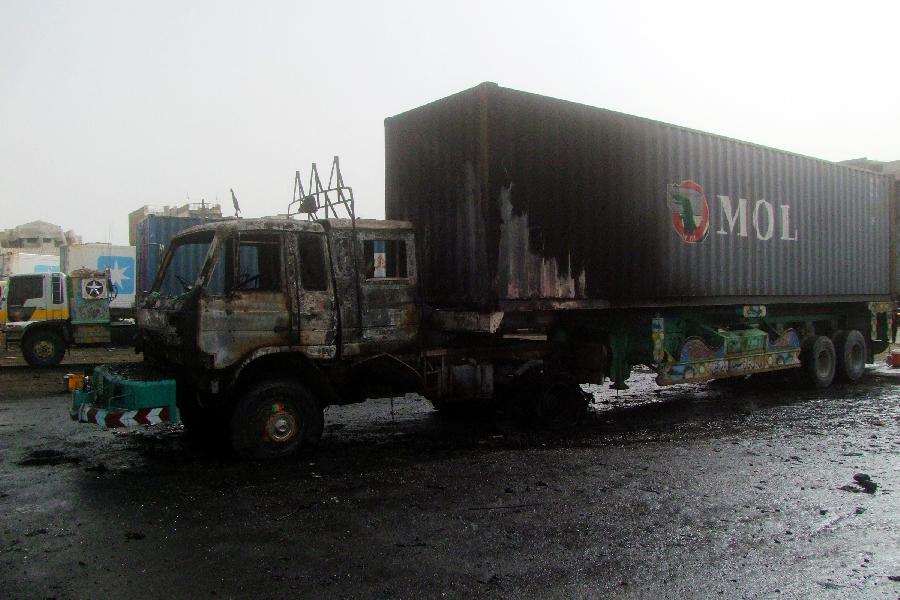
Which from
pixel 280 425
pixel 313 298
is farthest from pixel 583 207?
pixel 280 425

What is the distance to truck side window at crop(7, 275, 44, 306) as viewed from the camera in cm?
1534

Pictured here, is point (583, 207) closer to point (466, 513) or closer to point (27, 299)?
point (466, 513)

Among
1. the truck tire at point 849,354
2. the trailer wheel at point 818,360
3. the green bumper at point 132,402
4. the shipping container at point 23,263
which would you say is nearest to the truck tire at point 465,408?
the green bumper at point 132,402

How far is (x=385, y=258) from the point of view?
7.33 metres

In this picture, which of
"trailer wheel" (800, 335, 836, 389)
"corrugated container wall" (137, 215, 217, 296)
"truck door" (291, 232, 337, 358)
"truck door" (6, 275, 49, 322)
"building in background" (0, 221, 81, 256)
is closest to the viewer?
"truck door" (291, 232, 337, 358)

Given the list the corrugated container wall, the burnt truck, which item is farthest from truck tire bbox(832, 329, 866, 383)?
the corrugated container wall

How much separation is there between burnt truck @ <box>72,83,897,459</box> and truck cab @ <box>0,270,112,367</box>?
29.7 ft

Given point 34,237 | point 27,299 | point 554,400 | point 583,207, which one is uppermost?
point 34,237

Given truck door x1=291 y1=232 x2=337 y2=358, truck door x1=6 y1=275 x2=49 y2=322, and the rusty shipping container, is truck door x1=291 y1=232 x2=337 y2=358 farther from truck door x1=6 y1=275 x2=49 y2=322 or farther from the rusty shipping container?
truck door x1=6 y1=275 x2=49 y2=322

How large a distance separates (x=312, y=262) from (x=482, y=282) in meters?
1.76

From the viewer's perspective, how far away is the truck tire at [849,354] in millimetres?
12266

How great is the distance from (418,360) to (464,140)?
7.93ft

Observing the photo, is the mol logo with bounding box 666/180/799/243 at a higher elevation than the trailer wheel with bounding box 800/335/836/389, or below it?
higher

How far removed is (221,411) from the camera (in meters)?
6.52
